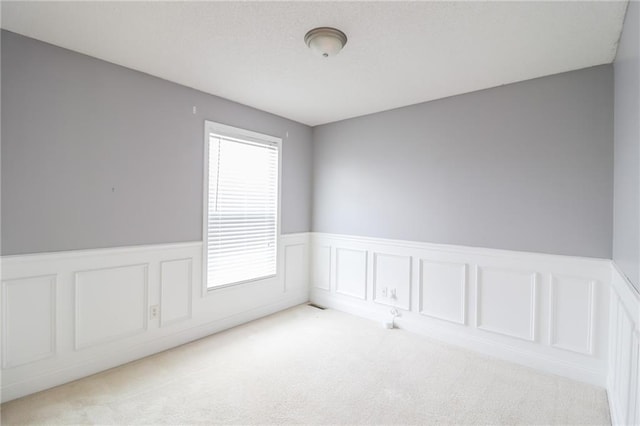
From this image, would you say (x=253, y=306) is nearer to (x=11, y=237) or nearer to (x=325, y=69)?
(x=11, y=237)

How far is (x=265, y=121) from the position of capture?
3.83 m

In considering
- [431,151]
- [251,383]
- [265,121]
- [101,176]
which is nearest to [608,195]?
[431,151]

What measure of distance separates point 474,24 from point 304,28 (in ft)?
3.58

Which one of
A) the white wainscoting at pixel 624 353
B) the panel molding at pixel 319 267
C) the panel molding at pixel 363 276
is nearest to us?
the white wainscoting at pixel 624 353

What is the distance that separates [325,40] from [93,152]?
203 cm

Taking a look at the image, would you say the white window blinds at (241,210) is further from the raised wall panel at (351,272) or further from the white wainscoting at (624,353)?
the white wainscoting at (624,353)

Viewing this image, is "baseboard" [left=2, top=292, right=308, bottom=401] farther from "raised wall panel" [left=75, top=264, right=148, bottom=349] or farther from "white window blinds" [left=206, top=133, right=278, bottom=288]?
"white window blinds" [left=206, top=133, right=278, bottom=288]

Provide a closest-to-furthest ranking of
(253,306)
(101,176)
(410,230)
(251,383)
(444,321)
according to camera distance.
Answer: (251,383) → (101,176) → (444,321) → (410,230) → (253,306)

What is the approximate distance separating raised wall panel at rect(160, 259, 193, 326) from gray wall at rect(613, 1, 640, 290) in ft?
10.8

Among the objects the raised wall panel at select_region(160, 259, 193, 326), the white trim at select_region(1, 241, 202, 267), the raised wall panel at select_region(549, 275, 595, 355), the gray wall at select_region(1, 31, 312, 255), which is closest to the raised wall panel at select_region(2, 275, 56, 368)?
the white trim at select_region(1, 241, 202, 267)

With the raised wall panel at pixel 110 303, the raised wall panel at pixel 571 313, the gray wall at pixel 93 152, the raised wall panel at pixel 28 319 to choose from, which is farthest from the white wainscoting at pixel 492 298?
the raised wall panel at pixel 28 319

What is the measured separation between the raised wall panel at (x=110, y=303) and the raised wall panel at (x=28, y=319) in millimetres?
166

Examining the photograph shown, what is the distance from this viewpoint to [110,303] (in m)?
2.58

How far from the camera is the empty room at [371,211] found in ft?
6.56
